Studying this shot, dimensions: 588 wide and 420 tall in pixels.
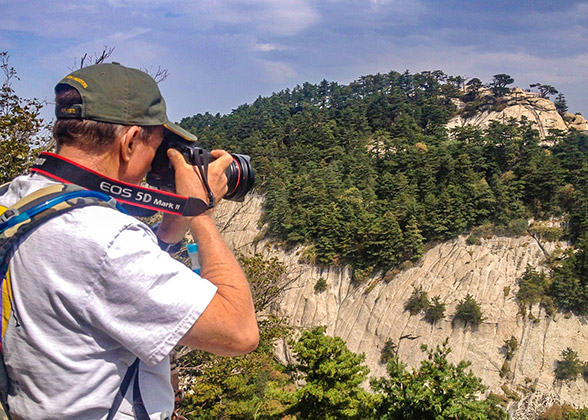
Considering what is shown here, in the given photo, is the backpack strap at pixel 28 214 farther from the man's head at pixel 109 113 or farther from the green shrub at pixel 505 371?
the green shrub at pixel 505 371

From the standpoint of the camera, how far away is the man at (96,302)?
97 cm

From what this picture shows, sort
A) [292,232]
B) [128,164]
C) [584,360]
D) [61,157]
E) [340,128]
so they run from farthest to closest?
1. [340,128]
2. [292,232]
3. [584,360]
4. [128,164]
5. [61,157]

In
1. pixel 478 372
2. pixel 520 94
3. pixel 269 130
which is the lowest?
pixel 478 372

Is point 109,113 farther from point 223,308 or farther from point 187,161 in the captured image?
point 223,308

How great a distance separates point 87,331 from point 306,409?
30.2 ft

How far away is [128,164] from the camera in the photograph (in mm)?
1217

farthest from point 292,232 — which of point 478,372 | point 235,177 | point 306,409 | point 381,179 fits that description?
point 235,177

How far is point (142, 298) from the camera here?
975 millimetres

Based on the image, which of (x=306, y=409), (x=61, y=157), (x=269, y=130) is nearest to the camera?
(x=61, y=157)

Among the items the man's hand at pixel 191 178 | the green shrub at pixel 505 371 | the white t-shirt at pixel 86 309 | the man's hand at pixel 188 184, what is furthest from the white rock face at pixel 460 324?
the white t-shirt at pixel 86 309

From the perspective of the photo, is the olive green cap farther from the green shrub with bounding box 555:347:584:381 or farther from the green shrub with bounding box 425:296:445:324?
the green shrub with bounding box 425:296:445:324

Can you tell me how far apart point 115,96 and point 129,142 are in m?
0.12

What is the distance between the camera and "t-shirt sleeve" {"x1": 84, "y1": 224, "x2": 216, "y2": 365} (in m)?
0.97

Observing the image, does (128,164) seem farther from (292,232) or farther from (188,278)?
(292,232)
